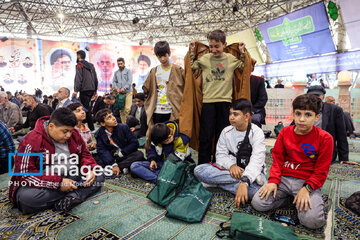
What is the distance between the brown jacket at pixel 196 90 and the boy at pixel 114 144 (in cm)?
75

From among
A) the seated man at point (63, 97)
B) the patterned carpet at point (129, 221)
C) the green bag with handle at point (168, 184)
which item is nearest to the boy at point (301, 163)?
the patterned carpet at point (129, 221)

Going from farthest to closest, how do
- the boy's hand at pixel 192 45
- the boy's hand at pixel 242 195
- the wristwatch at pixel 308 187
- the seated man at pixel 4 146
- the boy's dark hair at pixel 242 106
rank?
the boy's hand at pixel 192 45 < the seated man at pixel 4 146 < the boy's dark hair at pixel 242 106 < the boy's hand at pixel 242 195 < the wristwatch at pixel 308 187

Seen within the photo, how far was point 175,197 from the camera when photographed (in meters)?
2.02

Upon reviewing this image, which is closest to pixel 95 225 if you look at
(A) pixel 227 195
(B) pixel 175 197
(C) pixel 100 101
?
(B) pixel 175 197

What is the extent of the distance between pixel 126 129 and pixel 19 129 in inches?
136

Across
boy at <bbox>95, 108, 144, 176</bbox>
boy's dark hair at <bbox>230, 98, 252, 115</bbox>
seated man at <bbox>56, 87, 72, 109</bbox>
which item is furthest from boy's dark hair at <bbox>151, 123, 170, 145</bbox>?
seated man at <bbox>56, 87, 72, 109</bbox>

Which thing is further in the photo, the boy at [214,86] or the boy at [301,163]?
the boy at [214,86]

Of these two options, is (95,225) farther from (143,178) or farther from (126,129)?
(126,129)

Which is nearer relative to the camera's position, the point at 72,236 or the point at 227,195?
the point at 72,236

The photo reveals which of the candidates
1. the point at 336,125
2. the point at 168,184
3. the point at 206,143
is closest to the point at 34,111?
the point at 206,143

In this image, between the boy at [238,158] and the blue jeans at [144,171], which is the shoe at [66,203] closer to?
the blue jeans at [144,171]

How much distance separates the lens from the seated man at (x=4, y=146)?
2.39m

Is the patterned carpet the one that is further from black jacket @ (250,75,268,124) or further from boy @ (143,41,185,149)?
black jacket @ (250,75,268,124)

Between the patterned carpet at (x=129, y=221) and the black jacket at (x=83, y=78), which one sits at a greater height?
the black jacket at (x=83, y=78)
